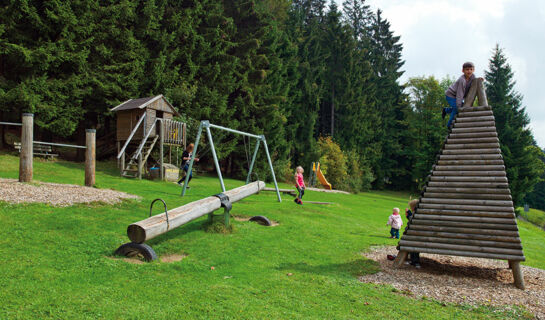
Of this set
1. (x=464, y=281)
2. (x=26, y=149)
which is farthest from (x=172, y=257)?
(x=26, y=149)

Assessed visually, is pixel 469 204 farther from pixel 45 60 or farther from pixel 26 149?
pixel 45 60

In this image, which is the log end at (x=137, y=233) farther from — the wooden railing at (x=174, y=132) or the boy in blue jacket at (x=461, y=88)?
the wooden railing at (x=174, y=132)

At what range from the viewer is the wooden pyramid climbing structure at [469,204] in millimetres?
7172

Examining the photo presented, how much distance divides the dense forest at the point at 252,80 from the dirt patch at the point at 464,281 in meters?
20.8

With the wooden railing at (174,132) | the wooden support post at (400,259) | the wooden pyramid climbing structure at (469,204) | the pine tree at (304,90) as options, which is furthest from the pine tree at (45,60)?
the wooden pyramid climbing structure at (469,204)

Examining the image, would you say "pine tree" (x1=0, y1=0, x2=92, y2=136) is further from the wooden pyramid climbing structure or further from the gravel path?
the wooden pyramid climbing structure

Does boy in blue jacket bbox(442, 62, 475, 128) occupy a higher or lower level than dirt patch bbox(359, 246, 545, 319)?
higher

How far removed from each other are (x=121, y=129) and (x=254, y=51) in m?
17.9

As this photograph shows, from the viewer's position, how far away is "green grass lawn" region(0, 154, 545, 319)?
4.78m

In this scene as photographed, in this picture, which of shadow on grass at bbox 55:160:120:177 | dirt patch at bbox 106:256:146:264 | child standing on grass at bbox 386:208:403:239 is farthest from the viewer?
shadow on grass at bbox 55:160:120:177

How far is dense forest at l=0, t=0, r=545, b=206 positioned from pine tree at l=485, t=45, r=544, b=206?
0.45 feet

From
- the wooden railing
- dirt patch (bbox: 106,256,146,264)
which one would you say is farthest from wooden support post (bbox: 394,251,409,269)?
the wooden railing

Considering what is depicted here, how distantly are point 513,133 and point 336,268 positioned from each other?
43.9 metres

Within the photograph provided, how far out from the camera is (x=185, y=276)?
613 cm
